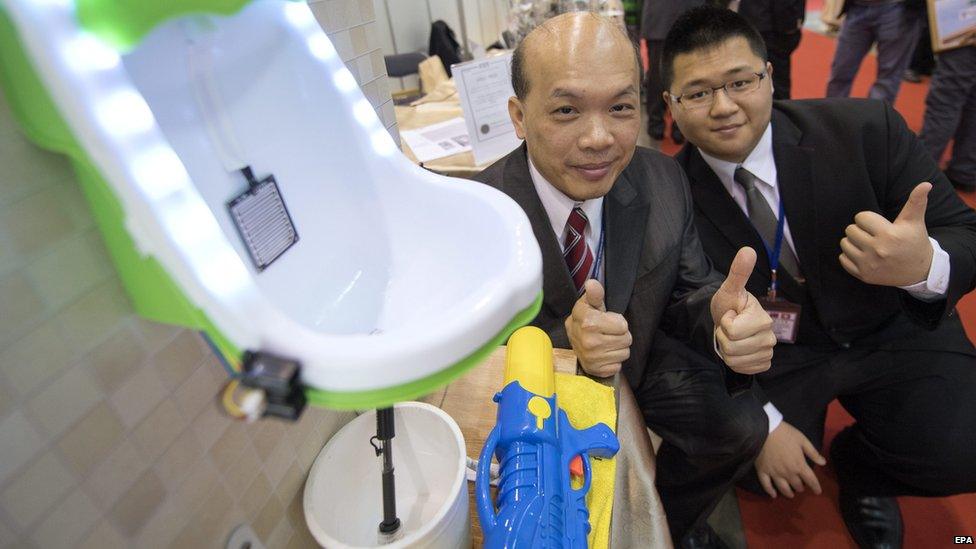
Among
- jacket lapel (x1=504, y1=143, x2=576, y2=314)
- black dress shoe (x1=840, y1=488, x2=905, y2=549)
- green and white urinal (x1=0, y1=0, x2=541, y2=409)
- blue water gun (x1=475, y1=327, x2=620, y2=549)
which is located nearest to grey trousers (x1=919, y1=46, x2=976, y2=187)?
black dress shoe (x1=840, y1=488, x2=905, y2=549)

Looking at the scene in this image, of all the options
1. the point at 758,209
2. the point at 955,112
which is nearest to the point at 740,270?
the point at 758,209

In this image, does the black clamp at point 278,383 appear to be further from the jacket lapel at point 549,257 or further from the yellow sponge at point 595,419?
the jacket lapel at point 549,257

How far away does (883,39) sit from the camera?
2725 millimetres

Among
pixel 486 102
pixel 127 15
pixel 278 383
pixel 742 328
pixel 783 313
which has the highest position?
pixel 127 15

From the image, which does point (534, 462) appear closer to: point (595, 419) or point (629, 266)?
point (595, 419)

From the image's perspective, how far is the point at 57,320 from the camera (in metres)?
0.43

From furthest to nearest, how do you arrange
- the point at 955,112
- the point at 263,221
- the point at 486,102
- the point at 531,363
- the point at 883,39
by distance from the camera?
the point at 883,39
the point at 955,112
the point at 486,102
the point at 531,363
the point at 263,221

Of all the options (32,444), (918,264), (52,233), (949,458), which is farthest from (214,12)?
(949,458)

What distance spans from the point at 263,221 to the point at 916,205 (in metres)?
1.20

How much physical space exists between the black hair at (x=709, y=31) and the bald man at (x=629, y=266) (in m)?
0.26

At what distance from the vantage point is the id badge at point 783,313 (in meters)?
1.26

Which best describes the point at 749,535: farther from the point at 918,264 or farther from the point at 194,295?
the point at 194,295

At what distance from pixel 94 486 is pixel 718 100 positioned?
4.16 feet

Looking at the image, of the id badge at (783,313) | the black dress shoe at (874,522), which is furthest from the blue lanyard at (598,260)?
the black dress shoe at (874,522)
